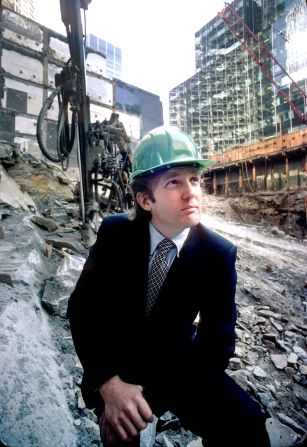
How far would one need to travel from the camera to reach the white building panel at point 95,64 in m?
26.5

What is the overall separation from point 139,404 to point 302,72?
138 ft

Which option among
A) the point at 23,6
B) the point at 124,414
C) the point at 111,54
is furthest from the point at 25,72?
the point at 111,54

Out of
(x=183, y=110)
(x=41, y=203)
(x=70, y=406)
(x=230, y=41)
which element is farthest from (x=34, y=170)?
(x=230, y=41)

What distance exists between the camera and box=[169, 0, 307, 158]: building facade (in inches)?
1339

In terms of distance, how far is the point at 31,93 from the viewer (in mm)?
22922

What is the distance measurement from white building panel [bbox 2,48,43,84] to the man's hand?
27030mm

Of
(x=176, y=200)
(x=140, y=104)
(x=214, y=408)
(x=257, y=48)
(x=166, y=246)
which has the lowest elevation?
(x=214, y=408)

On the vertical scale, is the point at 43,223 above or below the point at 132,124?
below

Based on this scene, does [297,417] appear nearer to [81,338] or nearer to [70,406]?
[70,406]

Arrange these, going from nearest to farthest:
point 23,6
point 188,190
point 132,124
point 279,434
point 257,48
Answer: point 188,190, point 279,434, point 23,6, point 132,124, point 257,48

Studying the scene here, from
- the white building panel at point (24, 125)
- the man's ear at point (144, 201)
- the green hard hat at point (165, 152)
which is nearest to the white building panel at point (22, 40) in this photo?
the white building panel at point (24, 125)

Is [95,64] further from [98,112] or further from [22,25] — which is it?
[22,25]

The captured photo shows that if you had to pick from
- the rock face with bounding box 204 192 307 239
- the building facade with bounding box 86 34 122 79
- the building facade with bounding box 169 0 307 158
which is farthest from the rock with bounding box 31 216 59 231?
the building facade with bounding box 86 34 122 79

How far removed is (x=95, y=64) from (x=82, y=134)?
26.1 m
